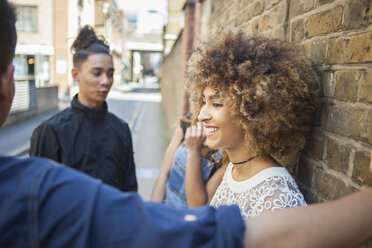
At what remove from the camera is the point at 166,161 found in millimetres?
2701

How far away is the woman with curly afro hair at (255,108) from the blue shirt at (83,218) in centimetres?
65

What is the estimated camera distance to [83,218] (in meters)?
0.72

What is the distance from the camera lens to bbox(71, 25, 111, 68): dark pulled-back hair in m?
3.10

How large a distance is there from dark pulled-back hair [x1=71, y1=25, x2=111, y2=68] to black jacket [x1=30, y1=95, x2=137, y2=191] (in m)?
0.44

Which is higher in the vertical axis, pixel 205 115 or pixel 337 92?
pixel 337 92

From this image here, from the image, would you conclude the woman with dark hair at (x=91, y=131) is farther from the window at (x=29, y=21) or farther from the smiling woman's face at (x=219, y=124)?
the window at (x=29, y=21)

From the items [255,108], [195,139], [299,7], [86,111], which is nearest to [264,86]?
[255,108]

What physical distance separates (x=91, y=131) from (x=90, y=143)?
0.12 metres

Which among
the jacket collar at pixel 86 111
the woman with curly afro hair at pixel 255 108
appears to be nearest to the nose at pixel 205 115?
the woman with curly afro hair at pixel 255 108

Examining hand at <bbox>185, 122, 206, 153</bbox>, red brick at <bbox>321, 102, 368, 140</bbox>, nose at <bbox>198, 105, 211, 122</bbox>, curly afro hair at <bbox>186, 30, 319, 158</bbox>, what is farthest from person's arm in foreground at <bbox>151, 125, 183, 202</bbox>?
red brick at <bbox>321, 102, 368, 140</bbox>

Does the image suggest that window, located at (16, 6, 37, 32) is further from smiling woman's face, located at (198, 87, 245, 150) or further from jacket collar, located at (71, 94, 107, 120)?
smiling woman's face, located at (198, 87, 245, 150)

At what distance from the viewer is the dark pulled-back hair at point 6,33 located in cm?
79

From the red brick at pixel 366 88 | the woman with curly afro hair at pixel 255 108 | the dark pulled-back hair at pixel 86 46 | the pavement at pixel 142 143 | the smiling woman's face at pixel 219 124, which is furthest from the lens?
the pavement at pixel 142 143

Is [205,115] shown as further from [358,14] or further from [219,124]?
[358,14]
